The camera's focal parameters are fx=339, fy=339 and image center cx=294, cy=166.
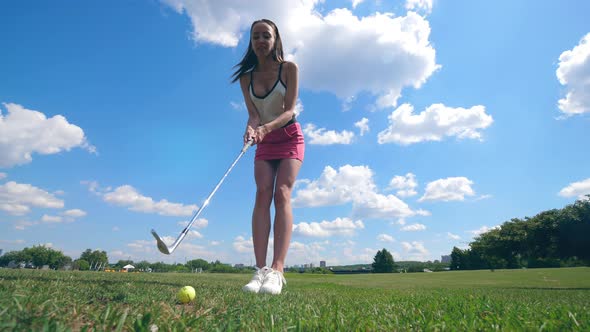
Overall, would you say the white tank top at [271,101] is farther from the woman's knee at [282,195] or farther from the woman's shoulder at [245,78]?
the woman's knee at [282,195]

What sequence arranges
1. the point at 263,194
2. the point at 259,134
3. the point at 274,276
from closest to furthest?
the point at 274,276
the point at 259,134
the point at 263,194

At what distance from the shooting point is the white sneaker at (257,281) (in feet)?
10.7

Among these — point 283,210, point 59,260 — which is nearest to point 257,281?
point 283,210

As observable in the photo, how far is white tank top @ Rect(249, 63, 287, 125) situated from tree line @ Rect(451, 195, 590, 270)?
1110 inches

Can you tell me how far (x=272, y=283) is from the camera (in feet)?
Result: 10.9

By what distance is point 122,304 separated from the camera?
6.71ft

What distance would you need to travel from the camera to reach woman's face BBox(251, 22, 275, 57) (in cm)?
427

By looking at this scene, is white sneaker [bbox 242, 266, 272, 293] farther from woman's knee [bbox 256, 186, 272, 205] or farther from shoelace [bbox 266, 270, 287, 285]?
woman's knee [bbox 256, 186, 272, 205]

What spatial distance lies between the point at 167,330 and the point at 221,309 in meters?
0.84

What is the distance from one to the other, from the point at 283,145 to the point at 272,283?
1.71 m

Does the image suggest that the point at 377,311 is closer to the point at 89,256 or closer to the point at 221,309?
the point at 221,309

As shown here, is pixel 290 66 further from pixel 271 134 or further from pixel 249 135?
pixel 249 135

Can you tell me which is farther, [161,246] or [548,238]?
[548,238]

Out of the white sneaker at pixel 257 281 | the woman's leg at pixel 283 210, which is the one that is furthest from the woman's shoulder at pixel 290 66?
the white sneaker at pixel 257 281
